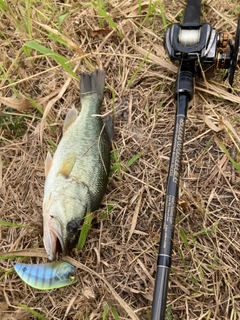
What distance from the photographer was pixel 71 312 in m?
2.43

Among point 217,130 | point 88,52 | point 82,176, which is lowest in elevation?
point 82,176

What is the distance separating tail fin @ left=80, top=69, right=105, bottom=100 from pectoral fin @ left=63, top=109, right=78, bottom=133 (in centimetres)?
14

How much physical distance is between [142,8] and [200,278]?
87.0 inches

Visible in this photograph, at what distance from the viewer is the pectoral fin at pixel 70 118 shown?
9.38 feet

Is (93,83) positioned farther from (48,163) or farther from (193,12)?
(193,12)

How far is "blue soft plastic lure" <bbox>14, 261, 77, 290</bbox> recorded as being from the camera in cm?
238

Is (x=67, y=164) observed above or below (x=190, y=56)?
below

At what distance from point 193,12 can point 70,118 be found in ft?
3.85

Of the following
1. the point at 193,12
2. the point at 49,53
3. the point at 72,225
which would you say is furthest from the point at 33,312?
the point at 193,12

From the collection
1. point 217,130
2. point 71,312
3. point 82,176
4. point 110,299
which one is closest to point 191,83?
point 217,130

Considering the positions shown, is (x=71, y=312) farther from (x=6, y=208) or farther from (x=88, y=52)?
(x=88, y=52)

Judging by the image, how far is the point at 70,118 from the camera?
113 inches

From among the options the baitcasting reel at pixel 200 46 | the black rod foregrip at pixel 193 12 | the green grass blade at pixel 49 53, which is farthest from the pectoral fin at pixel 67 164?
the black rod foregrip at pixel 193 12

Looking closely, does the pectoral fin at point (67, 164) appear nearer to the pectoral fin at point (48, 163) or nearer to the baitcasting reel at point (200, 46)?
the pectoral fin at point (48, 163)
